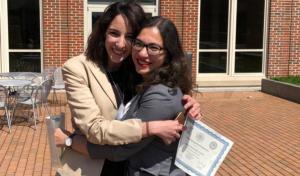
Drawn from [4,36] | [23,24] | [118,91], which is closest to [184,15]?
[23,24]

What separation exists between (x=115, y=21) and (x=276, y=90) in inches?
431

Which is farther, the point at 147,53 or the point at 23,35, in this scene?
the point at 23,35

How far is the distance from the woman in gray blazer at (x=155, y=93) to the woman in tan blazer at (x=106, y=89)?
0.17ft

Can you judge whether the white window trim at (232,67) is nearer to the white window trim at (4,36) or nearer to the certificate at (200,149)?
the white window trim at (4,36)

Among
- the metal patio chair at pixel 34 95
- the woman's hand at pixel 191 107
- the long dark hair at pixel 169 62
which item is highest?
the long dark hair at pixel 169 62

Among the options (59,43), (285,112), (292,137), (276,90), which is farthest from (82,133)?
(276,90)

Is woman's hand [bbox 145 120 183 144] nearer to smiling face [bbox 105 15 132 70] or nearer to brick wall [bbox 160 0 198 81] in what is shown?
smiling face [bbox 105 15 132 70]

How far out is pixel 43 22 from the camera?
1191 cm

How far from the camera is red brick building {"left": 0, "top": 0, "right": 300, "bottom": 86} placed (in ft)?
39.3

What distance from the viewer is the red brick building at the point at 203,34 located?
11969mm

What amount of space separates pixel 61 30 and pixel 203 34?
3.94 metres

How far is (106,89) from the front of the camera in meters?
2.09

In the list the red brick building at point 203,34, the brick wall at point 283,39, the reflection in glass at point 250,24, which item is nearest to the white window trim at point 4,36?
the red brick building at point 203,34

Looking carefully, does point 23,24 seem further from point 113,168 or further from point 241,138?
point 113,168
